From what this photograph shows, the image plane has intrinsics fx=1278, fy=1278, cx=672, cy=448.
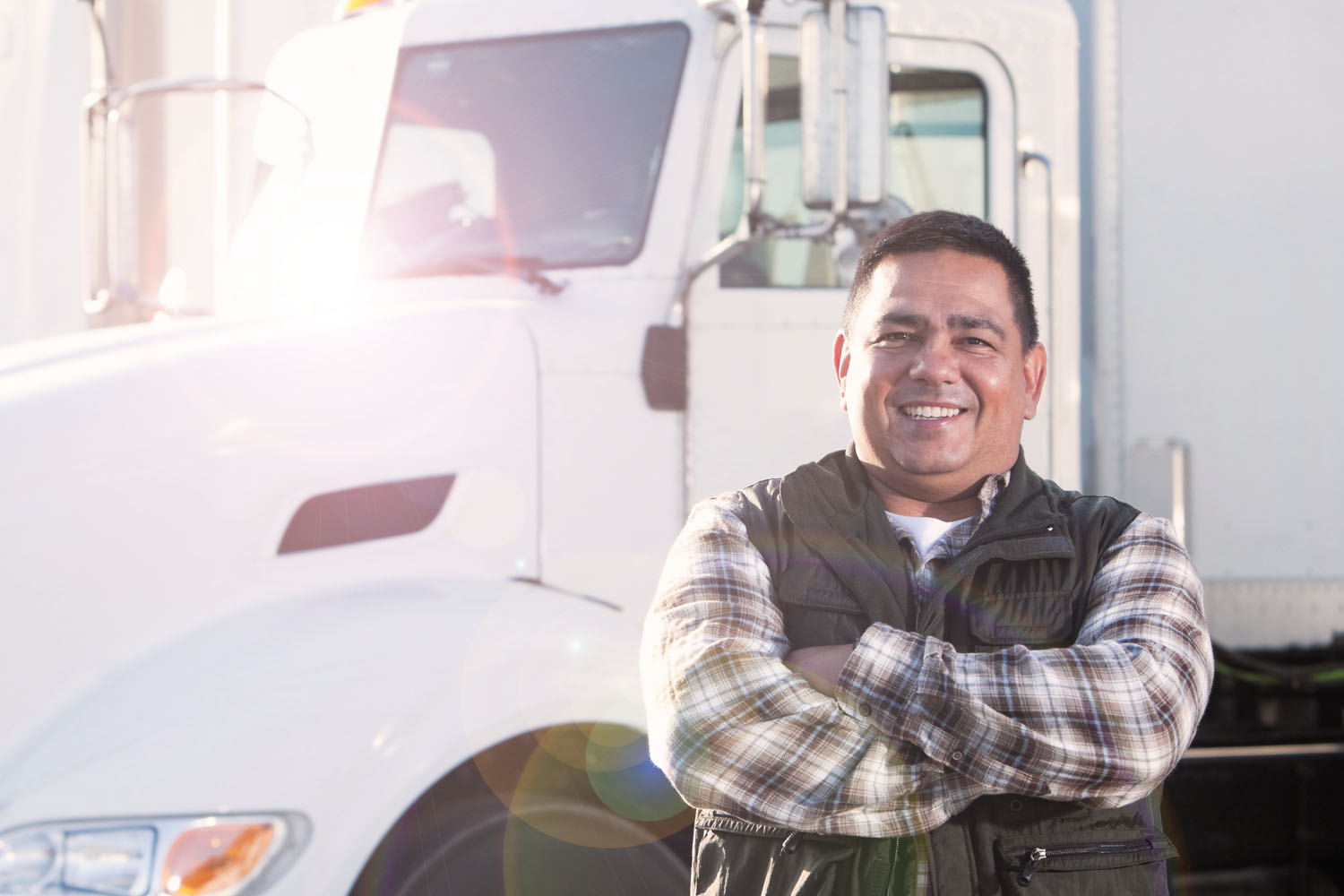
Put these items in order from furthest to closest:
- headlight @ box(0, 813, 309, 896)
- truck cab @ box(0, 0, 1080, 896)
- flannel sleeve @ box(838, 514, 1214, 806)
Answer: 1. truck cab @ box(0, 0, 1080, 896)
2. headlight @ box(0, 813, 309, 896)
3. flannel sleeve @ box(838, 514, 1214, 806)

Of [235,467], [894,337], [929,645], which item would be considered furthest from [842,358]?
[235,467]

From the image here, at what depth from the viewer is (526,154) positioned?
2.99m

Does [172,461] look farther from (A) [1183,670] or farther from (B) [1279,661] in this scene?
(B) [1279,661]

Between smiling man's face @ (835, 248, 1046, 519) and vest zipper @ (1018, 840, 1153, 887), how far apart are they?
1.62 ft

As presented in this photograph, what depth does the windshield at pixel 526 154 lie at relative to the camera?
2965mm

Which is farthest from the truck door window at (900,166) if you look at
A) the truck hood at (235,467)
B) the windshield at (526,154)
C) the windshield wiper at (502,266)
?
the truck hood at (235,467)

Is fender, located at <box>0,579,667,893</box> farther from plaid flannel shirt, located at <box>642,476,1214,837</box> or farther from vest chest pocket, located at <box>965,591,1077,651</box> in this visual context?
vest chest pocket, located at <box>965,591,1077,651</box>

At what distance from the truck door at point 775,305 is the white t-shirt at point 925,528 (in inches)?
43.0

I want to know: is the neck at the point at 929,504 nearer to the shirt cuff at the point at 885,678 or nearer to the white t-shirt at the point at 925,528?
the white t-shirt at the point at 925,528

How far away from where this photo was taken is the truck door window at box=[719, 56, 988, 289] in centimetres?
296

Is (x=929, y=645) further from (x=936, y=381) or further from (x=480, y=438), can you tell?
(x=480, y=438)

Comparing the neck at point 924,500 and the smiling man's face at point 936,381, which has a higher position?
the smiling man's face at point 936,381

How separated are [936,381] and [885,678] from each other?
1.45 feet

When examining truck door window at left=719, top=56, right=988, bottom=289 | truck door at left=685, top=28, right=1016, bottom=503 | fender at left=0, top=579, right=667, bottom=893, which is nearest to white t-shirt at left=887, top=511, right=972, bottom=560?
fender at left=0, top=579, right=667, bottom=893
